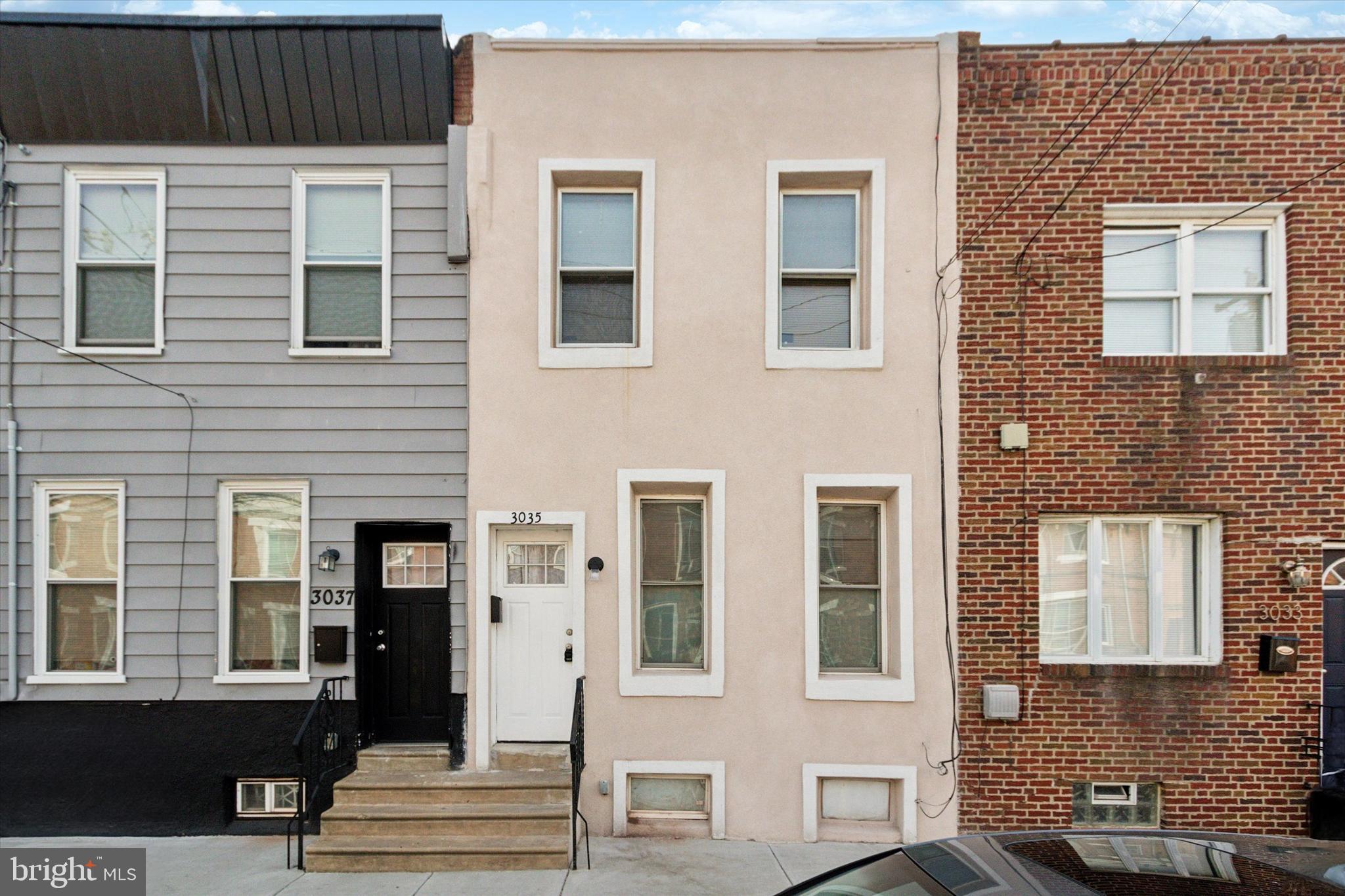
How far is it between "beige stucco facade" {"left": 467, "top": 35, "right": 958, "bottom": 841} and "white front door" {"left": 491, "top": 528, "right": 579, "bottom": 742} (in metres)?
0.13

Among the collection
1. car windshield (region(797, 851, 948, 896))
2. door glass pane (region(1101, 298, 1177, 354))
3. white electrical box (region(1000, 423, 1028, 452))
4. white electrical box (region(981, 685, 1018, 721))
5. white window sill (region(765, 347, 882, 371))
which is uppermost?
door glass pane (region(1101, 298, 1177, 354))

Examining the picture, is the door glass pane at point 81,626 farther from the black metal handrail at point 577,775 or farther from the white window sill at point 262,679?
the black metal handrail at point 577,775

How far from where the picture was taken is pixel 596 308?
6.98 metres

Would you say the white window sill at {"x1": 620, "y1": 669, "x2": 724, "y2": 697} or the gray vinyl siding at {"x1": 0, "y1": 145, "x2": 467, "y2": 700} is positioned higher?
the gray vinyl siding at {"x1": 0, "y1": 145, "x2": 467, "y2": 700}

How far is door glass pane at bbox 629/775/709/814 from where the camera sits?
6629mm

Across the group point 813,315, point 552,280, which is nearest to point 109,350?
point 552,280

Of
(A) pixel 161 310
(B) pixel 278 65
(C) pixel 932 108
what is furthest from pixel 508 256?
(C) pixel 932 108

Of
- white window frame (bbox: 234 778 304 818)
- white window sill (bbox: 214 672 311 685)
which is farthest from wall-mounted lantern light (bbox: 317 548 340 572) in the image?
white window frame (bbox: 234 778 304 818)

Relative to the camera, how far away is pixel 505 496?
670 centimetres

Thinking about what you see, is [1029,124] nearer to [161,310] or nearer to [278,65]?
[278,65]

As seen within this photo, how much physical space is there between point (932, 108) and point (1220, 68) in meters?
2.45

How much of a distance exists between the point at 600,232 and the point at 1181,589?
5.93 meters

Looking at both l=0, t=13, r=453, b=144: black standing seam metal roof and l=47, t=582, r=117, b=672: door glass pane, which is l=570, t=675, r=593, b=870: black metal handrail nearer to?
l=47, t=582, r=117, b=672: door glass pane

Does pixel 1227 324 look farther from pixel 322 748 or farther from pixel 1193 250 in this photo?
pixel 322 748
